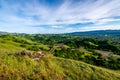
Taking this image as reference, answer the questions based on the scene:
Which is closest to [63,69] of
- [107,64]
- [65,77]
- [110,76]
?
[65,77]

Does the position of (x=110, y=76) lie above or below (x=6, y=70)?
below

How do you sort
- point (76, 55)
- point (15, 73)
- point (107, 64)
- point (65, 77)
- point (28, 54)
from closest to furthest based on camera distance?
point (15, 73) < point (65, 77) < point (28, 54) < point (107, 64) < point (76, 55)

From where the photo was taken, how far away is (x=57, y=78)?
37.6 metres

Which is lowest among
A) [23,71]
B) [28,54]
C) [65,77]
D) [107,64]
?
[107,64]

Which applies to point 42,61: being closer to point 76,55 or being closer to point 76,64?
point 76,64

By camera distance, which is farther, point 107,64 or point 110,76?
point 107,64

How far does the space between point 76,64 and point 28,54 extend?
14541 mm

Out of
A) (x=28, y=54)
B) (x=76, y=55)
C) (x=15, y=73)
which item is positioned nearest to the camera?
(x=15, y=73)

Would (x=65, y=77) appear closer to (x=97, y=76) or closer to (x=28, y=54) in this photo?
(x=97, y=76)

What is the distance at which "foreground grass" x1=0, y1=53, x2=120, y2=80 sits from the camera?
35750 millimetres

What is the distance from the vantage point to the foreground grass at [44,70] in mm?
35750

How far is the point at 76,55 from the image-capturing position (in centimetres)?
8194

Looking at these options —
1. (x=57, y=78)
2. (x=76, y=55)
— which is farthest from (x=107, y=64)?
(x=57, y=78)

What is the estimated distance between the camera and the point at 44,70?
39.3 m
